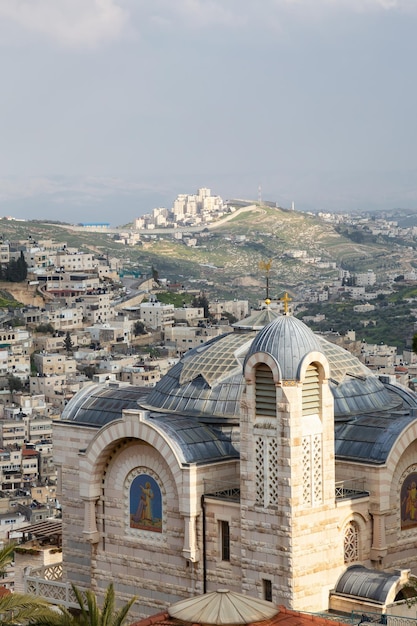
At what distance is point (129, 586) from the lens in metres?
31.7

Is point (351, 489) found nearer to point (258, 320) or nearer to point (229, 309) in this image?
point (258, 320)

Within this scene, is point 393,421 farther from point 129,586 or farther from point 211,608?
point 211,608

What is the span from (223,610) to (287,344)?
6.94m

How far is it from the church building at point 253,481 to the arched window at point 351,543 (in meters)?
0.03

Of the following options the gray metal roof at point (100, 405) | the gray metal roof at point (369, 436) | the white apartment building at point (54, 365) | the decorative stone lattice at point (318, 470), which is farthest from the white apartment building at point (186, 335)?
the decorative stone lattice at point (318, 470)

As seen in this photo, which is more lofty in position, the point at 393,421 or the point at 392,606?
the point at 393,421

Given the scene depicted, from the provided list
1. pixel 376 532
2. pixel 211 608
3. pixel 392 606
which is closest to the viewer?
pixel 211 608

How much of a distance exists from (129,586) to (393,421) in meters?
6.26

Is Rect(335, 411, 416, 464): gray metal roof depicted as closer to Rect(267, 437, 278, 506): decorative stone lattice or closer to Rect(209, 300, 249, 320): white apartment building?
Rect(267, 437, 278, 506): decorative stone lattice

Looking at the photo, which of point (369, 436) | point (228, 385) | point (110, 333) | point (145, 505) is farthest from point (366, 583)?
point (110, 333)

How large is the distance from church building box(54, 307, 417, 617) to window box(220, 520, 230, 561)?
3 centimetres

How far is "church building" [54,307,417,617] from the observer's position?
28.6 meters

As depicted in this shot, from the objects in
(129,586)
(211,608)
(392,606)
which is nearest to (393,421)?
(392,606)

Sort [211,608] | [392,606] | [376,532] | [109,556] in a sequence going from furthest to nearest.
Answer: [109,556]
[376,532]
[392,606]
[211,608]
